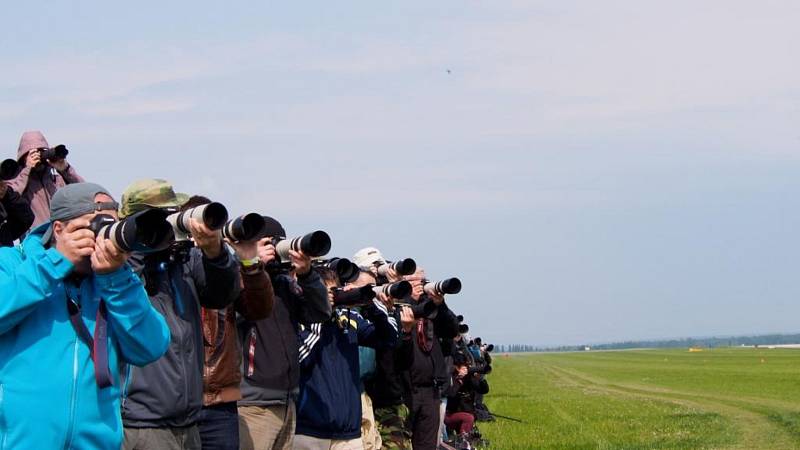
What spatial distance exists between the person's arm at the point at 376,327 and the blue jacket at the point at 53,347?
14.0ft

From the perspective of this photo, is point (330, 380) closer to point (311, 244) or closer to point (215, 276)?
point (311, 244)

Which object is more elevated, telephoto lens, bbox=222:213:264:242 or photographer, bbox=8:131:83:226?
photographer, bbox=8:131:83:226

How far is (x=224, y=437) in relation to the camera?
6617 millimetres

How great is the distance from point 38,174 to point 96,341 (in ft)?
13.8

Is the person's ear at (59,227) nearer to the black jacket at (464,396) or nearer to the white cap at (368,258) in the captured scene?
the white cap at (368,258)

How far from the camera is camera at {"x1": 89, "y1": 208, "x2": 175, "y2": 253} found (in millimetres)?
4348

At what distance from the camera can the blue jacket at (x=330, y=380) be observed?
328 inches

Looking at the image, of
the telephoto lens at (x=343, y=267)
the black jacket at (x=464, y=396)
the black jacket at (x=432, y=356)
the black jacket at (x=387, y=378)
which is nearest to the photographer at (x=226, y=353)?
the telephoto lens at (x=343, y=267)

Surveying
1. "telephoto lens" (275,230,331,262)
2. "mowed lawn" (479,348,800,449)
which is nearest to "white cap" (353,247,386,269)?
"telephoto lens" (275,230,331,262)

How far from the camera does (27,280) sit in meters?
4.55

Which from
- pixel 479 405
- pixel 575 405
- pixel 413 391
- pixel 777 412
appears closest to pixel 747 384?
pixel 575 405

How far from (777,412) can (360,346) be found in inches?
893

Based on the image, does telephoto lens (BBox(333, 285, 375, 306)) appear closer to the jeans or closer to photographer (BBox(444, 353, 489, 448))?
the jeans

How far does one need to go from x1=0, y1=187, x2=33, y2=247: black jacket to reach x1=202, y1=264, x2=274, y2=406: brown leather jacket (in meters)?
1.66
